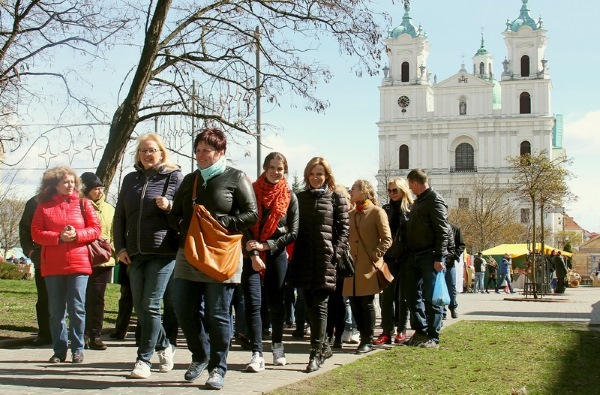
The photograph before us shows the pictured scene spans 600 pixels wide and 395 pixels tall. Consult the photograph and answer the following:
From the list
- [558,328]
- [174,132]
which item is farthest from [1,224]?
[558,328]

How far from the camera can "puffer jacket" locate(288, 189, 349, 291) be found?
27.0 ft

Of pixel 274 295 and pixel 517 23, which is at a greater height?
pixel 517 23

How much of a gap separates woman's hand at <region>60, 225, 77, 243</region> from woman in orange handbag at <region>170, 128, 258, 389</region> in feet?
4.40

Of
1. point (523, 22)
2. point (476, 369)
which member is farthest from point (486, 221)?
point (476, 369)

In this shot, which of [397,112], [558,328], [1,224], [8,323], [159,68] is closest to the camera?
[8,323]

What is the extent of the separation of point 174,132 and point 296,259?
884 cm

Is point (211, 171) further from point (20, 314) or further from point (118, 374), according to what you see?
point (20, 314)

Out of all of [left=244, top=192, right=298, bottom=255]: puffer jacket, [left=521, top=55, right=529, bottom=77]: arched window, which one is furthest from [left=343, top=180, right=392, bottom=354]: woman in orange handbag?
[left=521, top=55, right=529, bottom=77]: arched window

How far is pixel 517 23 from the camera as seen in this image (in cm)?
11350

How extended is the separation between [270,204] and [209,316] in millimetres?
1405

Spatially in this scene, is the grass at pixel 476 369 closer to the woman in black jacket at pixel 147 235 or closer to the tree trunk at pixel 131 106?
the woman in black jacket at pixel 147 235

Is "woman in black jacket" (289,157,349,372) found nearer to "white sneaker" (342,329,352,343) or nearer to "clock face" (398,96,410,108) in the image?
"white sneaker" (342,329,352,343)

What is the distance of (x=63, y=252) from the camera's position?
8156 mm

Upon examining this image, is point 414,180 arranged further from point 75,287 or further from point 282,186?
point 75,287
